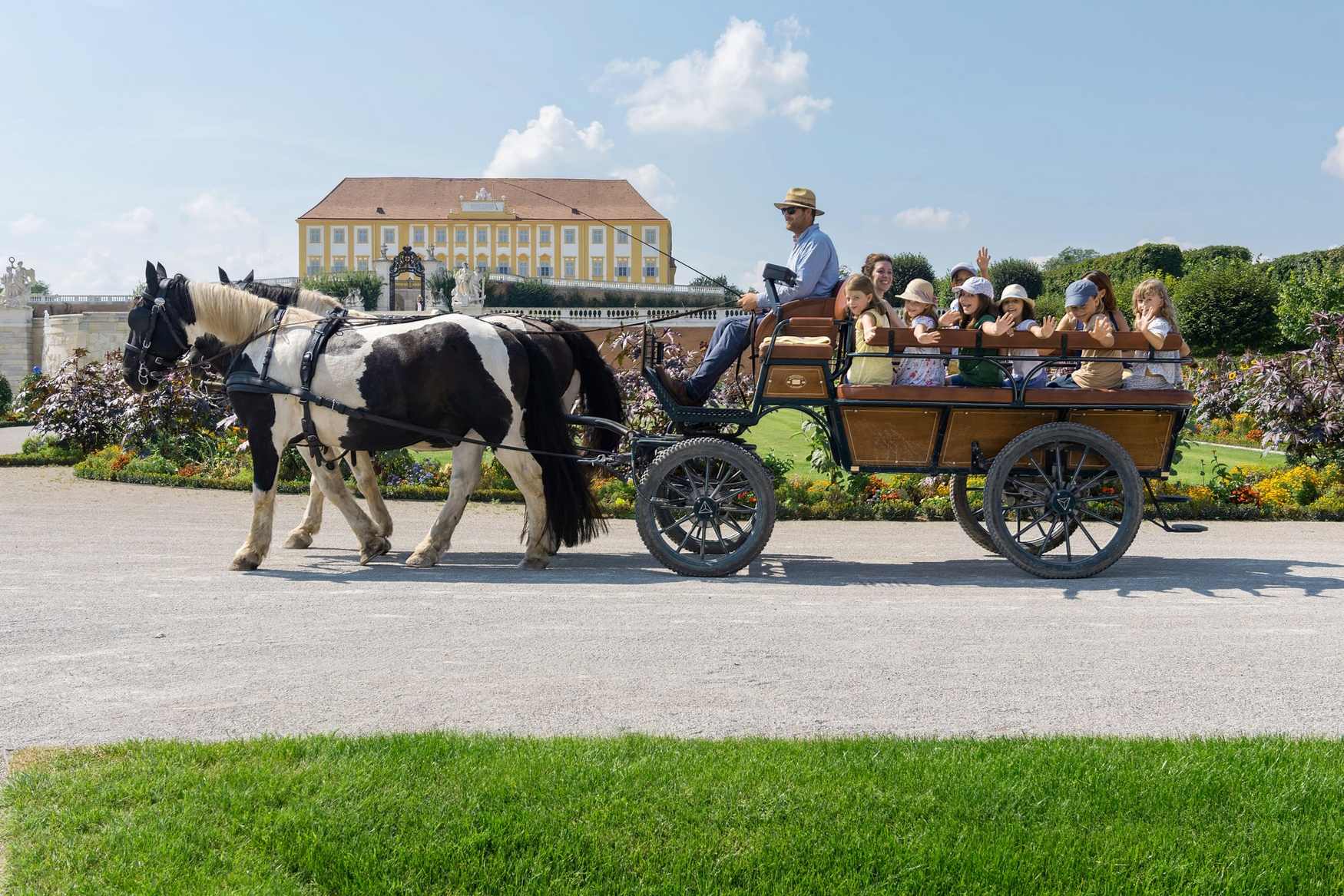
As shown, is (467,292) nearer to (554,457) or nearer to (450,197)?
(554,457)

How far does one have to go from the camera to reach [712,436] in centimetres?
755

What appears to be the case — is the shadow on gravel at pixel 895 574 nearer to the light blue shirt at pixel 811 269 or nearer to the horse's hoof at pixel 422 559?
the horse's hoof at pixel 422 559

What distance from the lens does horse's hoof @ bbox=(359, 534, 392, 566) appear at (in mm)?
7684

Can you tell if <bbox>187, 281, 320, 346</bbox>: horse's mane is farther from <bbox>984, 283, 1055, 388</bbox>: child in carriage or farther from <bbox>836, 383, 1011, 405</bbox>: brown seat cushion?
<bbox>984, 283, 1055, 388</bbox>: child in carriage

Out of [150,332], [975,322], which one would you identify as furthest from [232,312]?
[975,322]

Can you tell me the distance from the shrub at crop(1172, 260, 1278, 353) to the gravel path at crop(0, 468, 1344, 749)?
32.0m

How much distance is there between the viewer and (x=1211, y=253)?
63.2 m

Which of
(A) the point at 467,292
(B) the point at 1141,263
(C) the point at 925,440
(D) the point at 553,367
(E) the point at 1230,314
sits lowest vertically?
(C) the point at 925,440

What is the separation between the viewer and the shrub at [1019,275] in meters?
57.5

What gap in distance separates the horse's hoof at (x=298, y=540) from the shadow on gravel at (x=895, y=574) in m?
0.16

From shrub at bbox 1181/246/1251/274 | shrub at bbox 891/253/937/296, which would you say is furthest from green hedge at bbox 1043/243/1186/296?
shrub at bbox 891/253/937/296

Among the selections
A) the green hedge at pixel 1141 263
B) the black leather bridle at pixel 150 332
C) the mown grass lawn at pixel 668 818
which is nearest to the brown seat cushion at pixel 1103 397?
the mown grass lawn at pixel 668 818

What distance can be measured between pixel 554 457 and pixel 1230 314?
35319 mm

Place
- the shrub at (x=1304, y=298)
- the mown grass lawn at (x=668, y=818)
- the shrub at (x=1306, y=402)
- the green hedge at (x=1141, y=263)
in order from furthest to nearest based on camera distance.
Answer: the green hedge at (x=1141, y=263) < the shrub at (x=1304, y=298) < the shrub at (x=1306, y=402) < the mown grass lawn at (x=668, y=818)
